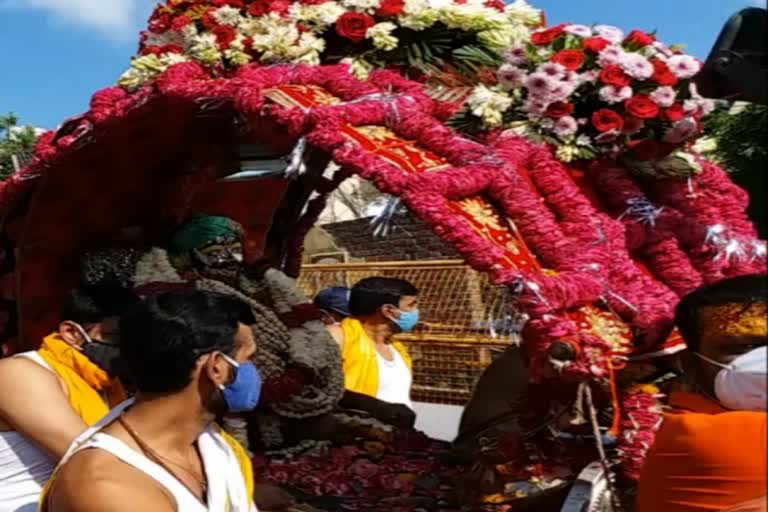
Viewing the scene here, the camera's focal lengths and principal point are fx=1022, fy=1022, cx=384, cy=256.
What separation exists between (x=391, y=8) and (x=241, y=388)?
1.94m

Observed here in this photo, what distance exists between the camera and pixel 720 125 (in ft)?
12.4

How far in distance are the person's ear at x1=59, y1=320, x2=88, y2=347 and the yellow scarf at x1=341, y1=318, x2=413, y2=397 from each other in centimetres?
184

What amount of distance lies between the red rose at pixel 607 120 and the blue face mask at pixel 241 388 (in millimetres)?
1449

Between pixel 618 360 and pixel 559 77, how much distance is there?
38.9 inches

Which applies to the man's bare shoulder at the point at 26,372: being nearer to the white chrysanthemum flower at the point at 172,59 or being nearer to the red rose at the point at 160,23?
the white chrysanthemum flower at the point at 172,59

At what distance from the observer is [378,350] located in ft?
17.6

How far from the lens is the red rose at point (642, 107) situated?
10.9 feet

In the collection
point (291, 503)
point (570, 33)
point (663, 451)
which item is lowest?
point (291, 503)

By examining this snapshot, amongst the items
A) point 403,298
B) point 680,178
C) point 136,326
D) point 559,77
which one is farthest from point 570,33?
point 403,298

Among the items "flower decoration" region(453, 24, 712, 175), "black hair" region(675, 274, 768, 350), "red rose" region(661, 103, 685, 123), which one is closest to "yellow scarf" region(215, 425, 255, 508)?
"black hair" region(675, 274, 768, 350)

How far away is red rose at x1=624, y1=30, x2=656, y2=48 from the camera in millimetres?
3516

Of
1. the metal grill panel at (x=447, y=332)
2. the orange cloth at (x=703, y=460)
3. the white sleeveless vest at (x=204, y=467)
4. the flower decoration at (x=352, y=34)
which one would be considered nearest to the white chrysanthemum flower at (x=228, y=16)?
the flower decoration at (x=352, y=34)

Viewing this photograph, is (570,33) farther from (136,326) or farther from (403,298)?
(403,298)

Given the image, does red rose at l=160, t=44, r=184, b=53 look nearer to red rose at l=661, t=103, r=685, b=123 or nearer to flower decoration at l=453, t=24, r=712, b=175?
flower decoration at l=453, t=24, r=712, b=175
